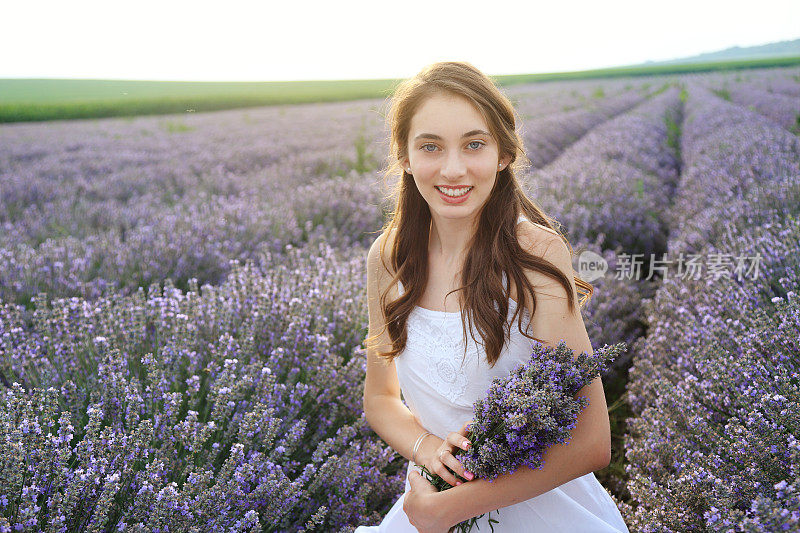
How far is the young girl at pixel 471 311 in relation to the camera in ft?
4.21

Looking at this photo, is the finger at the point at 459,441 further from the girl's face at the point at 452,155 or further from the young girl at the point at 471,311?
the girl's face at the point at 452,155

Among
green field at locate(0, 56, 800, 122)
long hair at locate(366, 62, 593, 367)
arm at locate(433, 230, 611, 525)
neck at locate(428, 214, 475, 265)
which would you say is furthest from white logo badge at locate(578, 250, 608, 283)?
arm at locate(433, 230, 611, 525)

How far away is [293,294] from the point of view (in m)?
2.66

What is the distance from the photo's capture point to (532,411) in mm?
1099

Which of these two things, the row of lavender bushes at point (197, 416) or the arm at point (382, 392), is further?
the arm at point (382, 392)

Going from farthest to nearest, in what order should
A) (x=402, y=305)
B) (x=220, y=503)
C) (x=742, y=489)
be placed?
(x=402, y=305) < (x=220, y=503) < (x=742, y=489)

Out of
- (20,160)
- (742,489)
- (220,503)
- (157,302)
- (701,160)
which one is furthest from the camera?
(20,160)

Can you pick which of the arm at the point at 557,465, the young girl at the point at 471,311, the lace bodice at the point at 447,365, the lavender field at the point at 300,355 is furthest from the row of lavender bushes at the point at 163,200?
the arm at the point at 557,465

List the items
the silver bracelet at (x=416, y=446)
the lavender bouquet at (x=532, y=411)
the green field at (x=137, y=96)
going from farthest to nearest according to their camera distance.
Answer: the green field at (x=137, y=96) < the silver bracelet at (x=416, y=446) < the lavender bouquet at (x=532, y=411)

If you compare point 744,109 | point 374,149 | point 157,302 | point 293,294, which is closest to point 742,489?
point 293,294

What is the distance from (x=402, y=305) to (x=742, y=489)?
3.21ft

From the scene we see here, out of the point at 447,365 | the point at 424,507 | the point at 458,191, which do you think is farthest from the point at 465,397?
the point at 458,191

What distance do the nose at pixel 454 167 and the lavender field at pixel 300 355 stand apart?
71 centimetres

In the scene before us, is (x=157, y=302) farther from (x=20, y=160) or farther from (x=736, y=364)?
(x=20, y=160)
